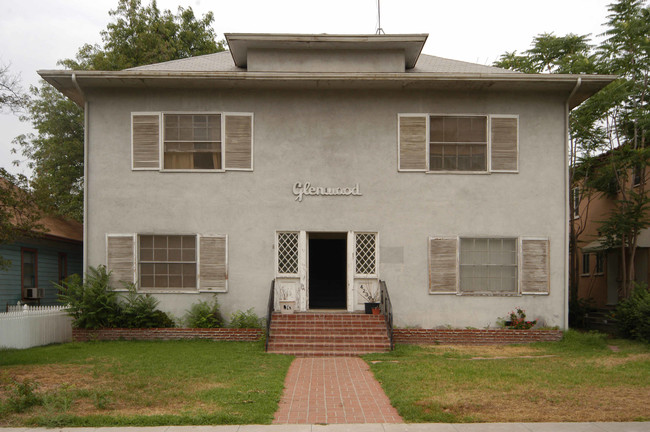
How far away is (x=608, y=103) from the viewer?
17750mm

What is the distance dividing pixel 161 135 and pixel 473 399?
10457mm

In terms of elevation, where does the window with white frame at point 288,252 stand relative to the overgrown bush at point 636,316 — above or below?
above

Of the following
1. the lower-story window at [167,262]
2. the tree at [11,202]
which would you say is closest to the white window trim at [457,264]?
the lower-story window at [167,262]

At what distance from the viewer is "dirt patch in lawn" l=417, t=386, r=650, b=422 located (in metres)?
7.27

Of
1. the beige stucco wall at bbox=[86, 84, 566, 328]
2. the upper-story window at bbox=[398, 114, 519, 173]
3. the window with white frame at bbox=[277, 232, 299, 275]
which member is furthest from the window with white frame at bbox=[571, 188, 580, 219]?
the window with white frame at bbox=[277, 232, 299, 275]

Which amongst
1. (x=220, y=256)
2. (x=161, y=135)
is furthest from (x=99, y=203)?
(x=220, y=256)

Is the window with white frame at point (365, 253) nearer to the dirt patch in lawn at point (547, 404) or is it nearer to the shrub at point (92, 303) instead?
the shrub at point (92, 303)

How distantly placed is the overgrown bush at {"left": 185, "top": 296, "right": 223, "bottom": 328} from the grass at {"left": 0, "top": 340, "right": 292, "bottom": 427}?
3.37 ft

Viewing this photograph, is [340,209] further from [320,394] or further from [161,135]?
[320,394]

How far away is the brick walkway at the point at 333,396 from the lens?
7389 millimetres

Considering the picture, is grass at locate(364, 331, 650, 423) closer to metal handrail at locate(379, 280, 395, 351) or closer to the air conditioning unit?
metal handrail at locate(379, 280, 395, 351)

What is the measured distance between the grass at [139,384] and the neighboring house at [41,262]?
582 cm

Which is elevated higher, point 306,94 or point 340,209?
point 306,94

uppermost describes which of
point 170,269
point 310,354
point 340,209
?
point 340,209
